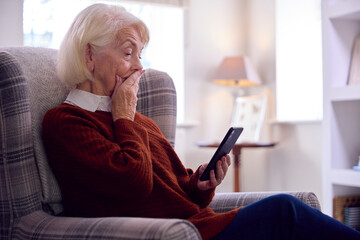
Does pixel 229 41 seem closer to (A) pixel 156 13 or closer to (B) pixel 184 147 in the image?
(A) pixel 156 13

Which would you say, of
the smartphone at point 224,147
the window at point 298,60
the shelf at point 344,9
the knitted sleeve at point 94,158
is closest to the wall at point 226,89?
the window at point 298,60

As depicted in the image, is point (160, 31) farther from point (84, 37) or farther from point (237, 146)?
point (84, 37)

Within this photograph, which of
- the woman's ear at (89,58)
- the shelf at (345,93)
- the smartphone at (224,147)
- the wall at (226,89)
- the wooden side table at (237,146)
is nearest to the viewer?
the smartphone at (224,147)

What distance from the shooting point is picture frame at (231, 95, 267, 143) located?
3.66 metres

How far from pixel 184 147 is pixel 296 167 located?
0.91m

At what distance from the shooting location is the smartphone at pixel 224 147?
135 cm

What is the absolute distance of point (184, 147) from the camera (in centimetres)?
386

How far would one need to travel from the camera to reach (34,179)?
4.36ft

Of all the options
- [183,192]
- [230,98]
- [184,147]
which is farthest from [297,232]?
[230,98]

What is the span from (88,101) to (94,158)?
260mm

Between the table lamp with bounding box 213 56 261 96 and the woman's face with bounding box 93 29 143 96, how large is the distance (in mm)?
2183

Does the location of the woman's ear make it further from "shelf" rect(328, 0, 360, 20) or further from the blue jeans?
"shelf" rect(328, 0, 360, 20)

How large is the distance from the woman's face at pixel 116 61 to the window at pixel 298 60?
2177 millimetres

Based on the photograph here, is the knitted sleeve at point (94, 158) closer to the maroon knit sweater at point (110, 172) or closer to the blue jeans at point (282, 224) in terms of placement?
the maroon knit sweater at point (110, 172)
